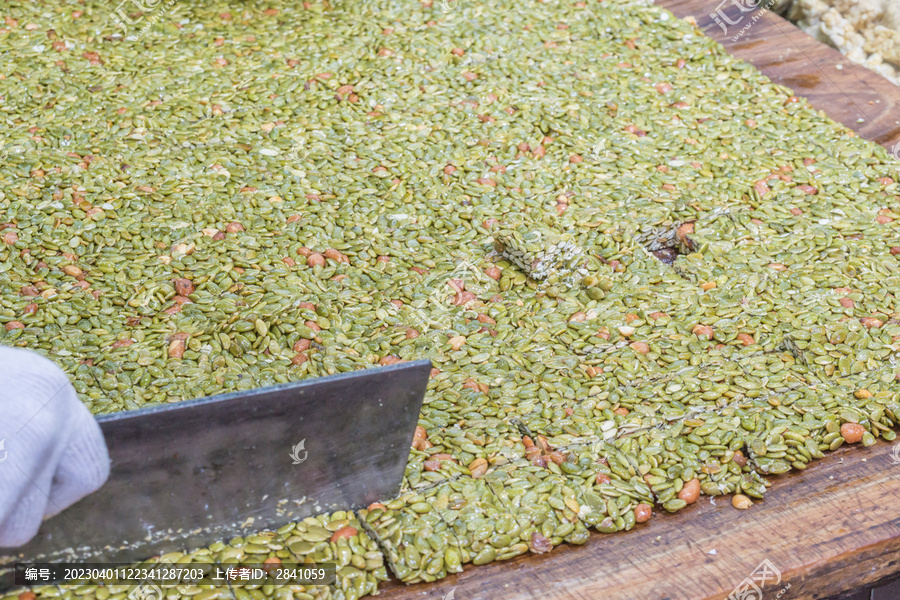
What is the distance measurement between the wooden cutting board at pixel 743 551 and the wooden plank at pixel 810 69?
1820mm

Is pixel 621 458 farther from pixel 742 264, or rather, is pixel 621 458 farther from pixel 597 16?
pixel 597 16

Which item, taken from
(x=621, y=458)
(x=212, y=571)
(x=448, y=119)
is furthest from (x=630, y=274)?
(x=212, y=571)

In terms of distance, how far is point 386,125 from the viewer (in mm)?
3139

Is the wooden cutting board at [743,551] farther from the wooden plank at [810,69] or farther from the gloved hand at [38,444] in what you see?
the wooden plank at [810,69]

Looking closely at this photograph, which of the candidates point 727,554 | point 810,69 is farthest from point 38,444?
point 810,69

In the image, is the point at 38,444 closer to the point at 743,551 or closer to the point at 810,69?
the point at 743,551

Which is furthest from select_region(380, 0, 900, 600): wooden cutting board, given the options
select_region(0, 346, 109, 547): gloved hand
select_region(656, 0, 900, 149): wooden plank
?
select_region(656, 0, 900, 149): wooden plank

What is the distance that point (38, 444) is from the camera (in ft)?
3.81

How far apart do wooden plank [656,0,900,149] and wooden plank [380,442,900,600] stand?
1872 mm

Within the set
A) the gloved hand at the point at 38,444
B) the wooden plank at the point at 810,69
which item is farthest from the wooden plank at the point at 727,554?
the wooden plank at the point at 810,69

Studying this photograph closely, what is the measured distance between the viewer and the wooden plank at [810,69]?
3.28 metres

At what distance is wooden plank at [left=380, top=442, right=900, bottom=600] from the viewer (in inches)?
63.7

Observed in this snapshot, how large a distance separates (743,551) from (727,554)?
37 mm

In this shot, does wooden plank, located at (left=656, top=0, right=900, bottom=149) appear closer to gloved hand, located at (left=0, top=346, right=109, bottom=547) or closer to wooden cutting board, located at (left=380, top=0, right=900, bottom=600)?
wooden cutting board, located at (left=380, top=0, right=900, bottom=600)
